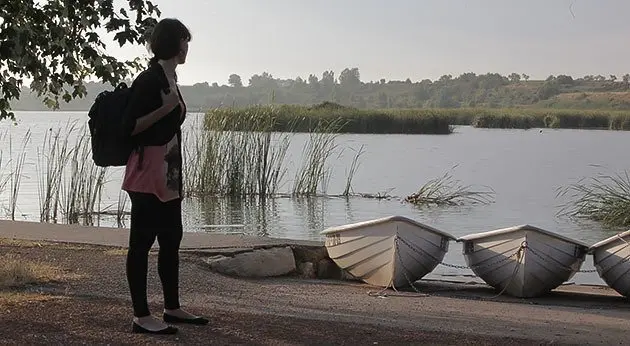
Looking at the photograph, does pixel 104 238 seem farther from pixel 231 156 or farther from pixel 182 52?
pixel 231 156

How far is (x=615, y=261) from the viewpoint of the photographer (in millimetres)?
8555

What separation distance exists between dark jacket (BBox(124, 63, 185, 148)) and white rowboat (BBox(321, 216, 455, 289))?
13.8 feet

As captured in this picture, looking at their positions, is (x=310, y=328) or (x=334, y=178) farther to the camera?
(x=334, y=178)

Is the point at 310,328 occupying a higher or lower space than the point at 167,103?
lower

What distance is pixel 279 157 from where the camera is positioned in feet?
65.6

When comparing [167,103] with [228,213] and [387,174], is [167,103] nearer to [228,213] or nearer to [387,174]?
[228,213]

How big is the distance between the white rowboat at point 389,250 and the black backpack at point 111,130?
4302 millimetres

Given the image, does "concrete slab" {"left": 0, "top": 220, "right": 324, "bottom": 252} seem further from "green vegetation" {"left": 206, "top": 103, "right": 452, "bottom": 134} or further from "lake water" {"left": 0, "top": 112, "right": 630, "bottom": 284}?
"green vegetation" {"left": 206, "top": 103, "right": 452, "bottom": 134}

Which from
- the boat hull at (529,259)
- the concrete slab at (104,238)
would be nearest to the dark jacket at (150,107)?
the concrete slab at (104,238)

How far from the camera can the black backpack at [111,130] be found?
469 cm

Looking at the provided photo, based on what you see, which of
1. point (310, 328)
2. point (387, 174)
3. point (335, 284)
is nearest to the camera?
point (310, 328)

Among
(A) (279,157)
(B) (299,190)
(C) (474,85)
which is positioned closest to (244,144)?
(A) (279,157)

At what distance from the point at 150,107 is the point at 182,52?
1.19 feet

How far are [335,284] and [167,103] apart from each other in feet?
13.9
